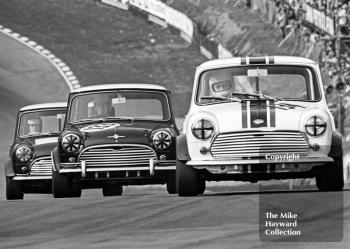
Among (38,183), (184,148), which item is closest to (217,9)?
(38,183)

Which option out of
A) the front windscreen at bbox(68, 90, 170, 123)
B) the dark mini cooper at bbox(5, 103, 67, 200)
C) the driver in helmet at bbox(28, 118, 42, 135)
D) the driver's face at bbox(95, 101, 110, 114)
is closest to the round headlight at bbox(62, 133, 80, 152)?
the front windscreen at bbox(68, 90, 170, 123)

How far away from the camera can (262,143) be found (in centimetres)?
1422

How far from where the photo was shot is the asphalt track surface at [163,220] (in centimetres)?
1084

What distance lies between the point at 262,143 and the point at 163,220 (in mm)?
2119

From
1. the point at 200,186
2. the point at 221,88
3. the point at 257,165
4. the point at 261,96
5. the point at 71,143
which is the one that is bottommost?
the point at 200,186

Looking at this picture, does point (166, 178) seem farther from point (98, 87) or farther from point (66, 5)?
point (66, 5)

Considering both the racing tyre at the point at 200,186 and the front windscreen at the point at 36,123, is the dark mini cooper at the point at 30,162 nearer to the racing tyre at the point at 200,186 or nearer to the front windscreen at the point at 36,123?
the front windscreen at the point at 36,123

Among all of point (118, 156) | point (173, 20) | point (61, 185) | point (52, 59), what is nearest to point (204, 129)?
point (118, 156)

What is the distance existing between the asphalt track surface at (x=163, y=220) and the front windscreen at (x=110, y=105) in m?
2.09

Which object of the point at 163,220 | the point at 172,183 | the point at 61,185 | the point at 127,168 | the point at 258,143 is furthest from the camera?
the point at 172,183

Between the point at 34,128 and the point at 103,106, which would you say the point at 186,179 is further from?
the point at 34,128

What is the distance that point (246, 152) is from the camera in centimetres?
1420

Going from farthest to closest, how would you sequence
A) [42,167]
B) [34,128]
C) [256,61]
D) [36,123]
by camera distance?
[36,123], [34,128], [42,167], [256,61]

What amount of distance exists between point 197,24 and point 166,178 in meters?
38.1
